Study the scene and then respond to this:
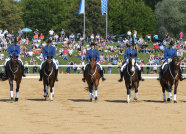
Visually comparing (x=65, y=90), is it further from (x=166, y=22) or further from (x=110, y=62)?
(x=166, y=22)

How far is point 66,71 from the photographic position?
127ft

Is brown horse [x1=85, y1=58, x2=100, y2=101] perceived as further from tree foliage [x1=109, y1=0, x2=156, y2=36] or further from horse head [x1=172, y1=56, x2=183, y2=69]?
tree foliage [x1=109, y1=0, x2=156, y2=36]

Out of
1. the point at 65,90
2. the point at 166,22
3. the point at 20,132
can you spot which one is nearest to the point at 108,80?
the point at 65,90

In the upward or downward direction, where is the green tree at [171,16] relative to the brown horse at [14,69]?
upward

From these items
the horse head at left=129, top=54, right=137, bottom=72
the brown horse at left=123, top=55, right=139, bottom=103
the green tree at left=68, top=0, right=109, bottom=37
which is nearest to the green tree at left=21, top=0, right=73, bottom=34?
the green tree at left=68, top=0, right=109, bottom=37

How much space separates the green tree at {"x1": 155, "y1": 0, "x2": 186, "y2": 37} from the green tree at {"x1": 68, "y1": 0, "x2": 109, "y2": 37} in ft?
32.7

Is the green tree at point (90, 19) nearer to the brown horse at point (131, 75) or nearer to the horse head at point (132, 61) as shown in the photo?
the brown horse at point (131, 75)

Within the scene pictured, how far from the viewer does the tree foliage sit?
3371 inches

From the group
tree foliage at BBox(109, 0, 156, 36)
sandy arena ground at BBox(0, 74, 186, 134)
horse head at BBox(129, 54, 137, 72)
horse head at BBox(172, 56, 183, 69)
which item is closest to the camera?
sandy arena ground at BBox(0, 74, 186, 134)

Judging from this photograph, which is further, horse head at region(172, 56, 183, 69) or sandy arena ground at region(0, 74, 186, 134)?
horse head at region(172, 56, 183, 69)

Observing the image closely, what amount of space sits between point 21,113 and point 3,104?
288 cm

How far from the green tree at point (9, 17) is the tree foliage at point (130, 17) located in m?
16.5

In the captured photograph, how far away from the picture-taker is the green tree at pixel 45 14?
288 ft

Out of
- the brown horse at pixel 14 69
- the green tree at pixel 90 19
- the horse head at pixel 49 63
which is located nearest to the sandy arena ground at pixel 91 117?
the brown horse at pixel 14 69
